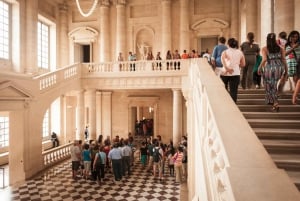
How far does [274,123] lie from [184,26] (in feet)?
43.9

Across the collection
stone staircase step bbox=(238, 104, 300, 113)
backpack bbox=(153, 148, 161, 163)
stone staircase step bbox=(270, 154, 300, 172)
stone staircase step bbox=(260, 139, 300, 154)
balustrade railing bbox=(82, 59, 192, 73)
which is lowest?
backpack bbox=(153, 148, 161, 163)

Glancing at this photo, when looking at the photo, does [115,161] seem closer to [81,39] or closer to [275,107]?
[275,107]

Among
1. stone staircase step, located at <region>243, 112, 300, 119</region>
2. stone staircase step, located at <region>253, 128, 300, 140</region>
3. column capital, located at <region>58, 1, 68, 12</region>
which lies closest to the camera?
stone staircase step, located at <region>253, 128, 300, 140</region>

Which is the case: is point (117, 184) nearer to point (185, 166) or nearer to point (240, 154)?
point (185, 166)

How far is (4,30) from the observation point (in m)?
13.6

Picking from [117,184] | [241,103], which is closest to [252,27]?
[241,103]

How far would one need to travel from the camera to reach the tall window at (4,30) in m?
13.4

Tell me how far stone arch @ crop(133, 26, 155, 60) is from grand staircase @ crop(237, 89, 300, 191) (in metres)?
12.2

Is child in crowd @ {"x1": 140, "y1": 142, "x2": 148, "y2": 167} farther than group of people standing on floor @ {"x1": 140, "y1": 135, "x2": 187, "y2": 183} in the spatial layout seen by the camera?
Yes

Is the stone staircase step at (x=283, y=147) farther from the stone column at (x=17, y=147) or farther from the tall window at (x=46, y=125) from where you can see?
the tall window at (x=46, y=125)

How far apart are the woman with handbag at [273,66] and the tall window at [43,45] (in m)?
15.7

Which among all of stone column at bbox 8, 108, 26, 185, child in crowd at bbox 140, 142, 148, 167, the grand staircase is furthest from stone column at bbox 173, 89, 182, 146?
the grand staircase

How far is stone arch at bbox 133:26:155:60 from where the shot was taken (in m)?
16.9

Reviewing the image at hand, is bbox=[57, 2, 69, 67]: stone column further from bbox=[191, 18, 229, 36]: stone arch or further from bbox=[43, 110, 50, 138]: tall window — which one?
bbox=[191, 18, 229, 36]: stone arch
